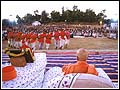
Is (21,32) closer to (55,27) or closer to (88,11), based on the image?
(55,27)

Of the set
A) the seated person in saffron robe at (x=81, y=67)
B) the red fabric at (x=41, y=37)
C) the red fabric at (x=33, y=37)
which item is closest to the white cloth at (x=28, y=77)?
the seated person in saffron robe at (x=81, y=67)

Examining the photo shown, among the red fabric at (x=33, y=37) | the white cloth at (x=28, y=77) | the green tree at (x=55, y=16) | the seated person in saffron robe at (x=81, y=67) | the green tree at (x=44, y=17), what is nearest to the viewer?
the seated person in saffron robe at (x=81, y=67)

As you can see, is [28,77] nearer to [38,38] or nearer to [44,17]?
[38,38]

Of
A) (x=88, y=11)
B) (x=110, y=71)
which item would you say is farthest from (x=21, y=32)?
(x=110, y=71)

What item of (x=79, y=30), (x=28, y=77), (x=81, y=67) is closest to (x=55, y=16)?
(x=79, y=30)

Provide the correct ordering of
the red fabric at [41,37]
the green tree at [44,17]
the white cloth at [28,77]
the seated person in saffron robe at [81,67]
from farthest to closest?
the green tree at [44,17] → the red fabric at [41,37] → the white cloth at [28,77] → the seated person in saffron robe at [81,67]

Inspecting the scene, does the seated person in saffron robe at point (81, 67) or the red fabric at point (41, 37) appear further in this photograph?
the red fabric at point (41, 37)

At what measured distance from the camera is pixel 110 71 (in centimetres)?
428

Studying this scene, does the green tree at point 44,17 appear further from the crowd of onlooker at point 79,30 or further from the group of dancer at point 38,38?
the group of dancer at point 38,38

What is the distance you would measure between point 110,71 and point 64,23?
446 cm

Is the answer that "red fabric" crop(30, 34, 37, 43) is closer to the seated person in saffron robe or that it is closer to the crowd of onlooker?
the crowd of onlooker

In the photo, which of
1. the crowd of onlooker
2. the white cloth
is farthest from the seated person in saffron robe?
the crowd of onlooker

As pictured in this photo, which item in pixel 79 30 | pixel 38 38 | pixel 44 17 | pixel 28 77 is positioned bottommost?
pixel 28 77

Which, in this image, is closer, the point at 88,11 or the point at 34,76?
the point at 34,76
